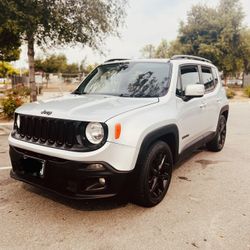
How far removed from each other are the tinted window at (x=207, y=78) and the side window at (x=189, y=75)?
302 millimetres

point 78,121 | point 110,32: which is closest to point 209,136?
point 78,121

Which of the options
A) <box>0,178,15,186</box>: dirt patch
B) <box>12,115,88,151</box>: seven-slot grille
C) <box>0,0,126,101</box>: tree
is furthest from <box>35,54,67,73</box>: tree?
<box>12,115,88,151</box>: seven-slot grille

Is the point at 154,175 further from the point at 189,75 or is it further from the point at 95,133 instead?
the point at 189,75

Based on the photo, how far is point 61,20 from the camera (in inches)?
368

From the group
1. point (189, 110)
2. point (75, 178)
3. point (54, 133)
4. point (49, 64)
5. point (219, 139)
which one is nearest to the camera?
point (75, 178)

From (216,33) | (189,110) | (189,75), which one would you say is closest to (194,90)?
(189,110)

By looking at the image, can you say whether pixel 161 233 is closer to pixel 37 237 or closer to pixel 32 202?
pixel 37 237

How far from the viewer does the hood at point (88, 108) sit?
2.85m

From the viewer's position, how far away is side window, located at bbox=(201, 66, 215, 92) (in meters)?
4.96

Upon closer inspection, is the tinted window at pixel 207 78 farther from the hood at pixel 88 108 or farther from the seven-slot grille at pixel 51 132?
the seven-slot grille at pixel 51 132

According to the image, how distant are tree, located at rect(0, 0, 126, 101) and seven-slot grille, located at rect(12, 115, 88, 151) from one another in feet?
20.4

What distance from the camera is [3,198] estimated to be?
11.7 ft

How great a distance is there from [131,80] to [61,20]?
21.0 ft

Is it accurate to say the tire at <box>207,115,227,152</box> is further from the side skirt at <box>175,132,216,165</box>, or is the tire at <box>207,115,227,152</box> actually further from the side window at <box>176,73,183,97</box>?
the side window at <box>176,73,183,97</box>
